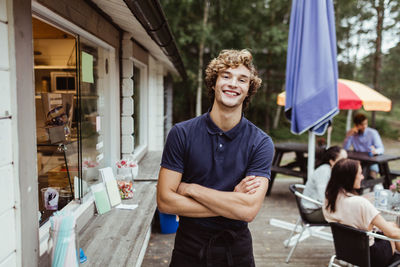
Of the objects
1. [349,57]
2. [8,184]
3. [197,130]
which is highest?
[349,57]

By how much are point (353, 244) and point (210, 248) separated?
5.72 ft

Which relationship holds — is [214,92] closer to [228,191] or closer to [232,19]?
[228,191]

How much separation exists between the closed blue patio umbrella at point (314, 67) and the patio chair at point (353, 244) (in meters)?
1.27

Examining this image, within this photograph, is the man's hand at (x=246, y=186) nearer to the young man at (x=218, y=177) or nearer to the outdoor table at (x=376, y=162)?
the young man at (x=218, y=177)

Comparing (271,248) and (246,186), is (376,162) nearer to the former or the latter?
(271,248)

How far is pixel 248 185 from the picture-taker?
184cm

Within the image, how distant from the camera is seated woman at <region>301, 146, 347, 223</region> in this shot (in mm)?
3896

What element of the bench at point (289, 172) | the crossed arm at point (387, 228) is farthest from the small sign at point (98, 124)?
the bench at point (289, 172)

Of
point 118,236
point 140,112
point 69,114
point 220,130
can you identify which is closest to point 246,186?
point 220,130

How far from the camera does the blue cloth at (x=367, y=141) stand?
21.6 feet

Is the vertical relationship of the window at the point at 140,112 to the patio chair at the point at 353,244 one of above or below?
above

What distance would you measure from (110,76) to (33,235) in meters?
2.46

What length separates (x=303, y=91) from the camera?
13.1 ft

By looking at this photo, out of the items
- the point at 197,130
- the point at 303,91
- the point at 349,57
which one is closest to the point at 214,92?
the point at 197,130
